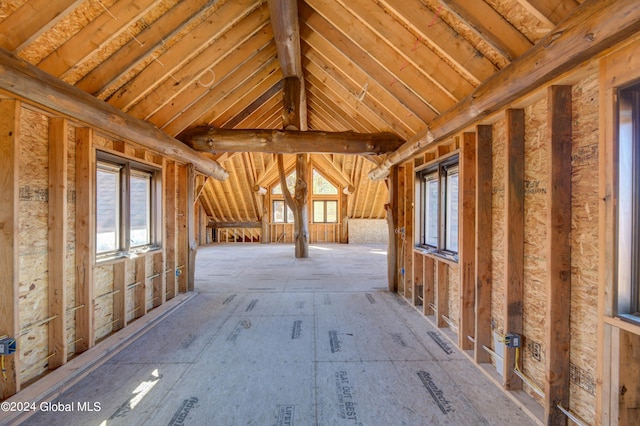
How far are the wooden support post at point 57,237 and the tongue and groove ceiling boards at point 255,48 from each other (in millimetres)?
519

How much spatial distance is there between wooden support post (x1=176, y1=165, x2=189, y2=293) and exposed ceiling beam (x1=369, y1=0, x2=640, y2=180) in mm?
4105

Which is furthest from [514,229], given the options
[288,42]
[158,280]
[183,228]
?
[183,228]

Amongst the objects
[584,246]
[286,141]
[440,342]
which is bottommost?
[440,342]

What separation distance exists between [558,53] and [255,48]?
3.09 meters

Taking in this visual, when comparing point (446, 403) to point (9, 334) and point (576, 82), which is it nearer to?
point (576, 82)

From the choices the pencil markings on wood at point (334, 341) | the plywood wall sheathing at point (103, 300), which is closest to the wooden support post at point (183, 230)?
the plywood wall sheathing at point (103, 300)

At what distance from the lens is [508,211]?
79.7 inches

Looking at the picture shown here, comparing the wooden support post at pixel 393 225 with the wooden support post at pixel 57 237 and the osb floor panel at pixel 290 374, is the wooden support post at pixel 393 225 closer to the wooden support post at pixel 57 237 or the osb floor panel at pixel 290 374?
the osb floor panel at pixel 290 374

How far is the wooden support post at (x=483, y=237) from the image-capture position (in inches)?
93.8

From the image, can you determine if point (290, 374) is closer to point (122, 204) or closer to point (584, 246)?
point (584, 246)

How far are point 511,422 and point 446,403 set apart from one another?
0.38 metres

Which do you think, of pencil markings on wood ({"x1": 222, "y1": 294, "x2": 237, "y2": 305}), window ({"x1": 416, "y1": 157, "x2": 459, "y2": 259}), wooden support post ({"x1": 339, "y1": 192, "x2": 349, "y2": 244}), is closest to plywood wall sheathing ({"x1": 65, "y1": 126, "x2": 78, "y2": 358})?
pencil markings on wood ({"x1": 222, "y1": 294, "x2": 237, "y2": 305})

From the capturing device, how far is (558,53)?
55.9 inches

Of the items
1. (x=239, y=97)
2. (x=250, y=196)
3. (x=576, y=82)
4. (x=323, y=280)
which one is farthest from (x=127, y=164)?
(x=250, y=196)
